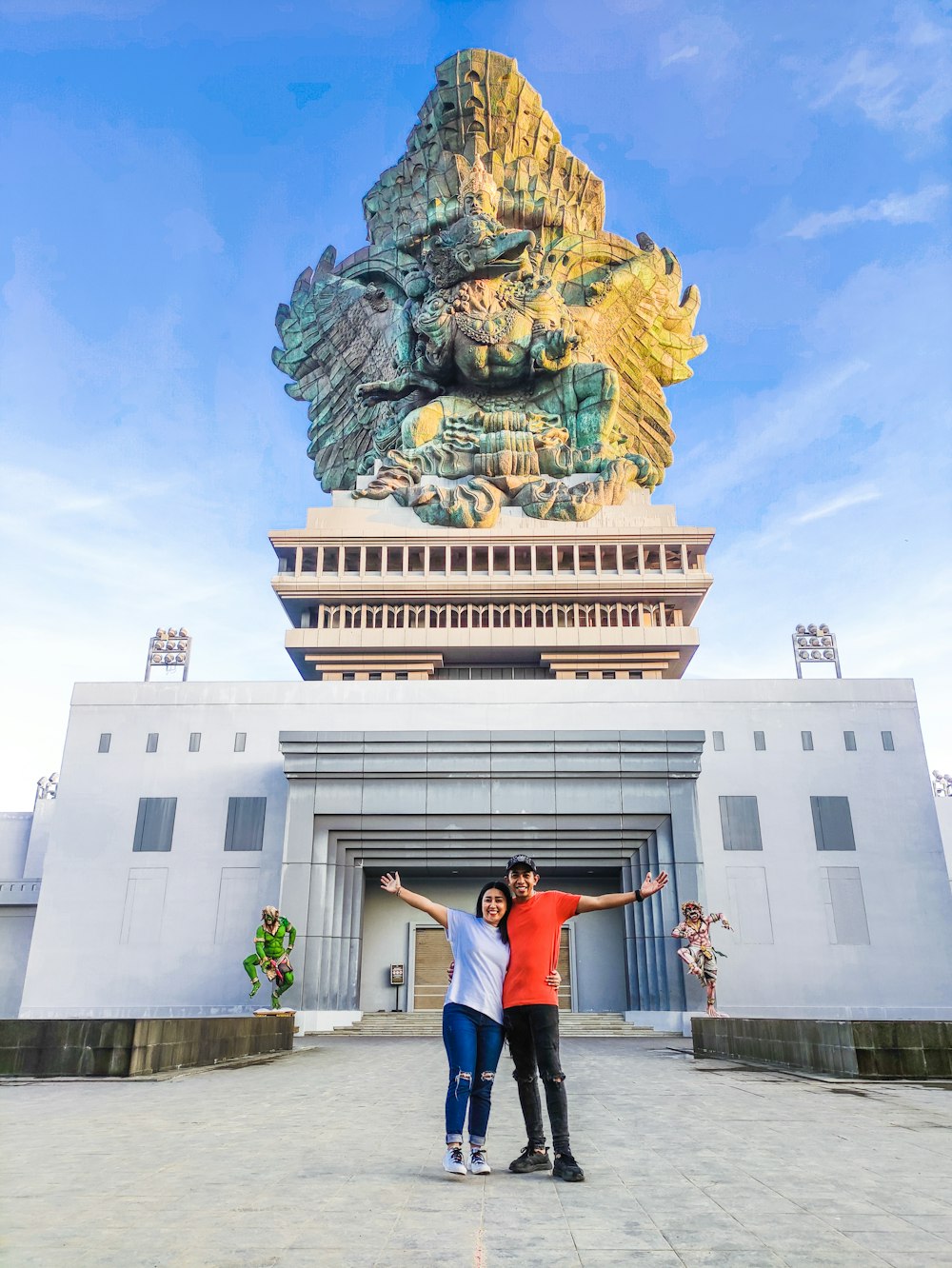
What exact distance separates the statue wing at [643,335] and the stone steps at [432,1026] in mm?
32938

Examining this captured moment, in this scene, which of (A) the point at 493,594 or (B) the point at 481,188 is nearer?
(A) the point at 493,594

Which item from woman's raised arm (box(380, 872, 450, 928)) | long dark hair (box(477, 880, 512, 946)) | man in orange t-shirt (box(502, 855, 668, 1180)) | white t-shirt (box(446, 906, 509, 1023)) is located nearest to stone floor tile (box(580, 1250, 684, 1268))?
man in orange t-shirt (box(502, 855, 668, 1180))

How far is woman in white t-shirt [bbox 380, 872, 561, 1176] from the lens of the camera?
17.4 feet

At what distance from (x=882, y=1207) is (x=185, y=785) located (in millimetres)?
26965

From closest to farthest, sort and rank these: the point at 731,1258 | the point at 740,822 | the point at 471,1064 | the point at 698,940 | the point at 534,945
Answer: the point at 731,1258 → the point at 471,1064 → the point at 534,945 → the point at 698,940 → the point at 740,822

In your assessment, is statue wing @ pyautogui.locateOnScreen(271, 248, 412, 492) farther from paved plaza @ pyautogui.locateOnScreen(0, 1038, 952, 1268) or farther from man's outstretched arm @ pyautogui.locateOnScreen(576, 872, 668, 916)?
man's outstretched arm @ pyautogui.locateOnScreen(576, 872, 668, 916)

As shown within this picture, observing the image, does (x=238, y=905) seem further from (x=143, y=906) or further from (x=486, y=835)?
(x=486, y=835)

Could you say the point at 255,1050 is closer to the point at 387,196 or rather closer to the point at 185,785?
the point at 185,785

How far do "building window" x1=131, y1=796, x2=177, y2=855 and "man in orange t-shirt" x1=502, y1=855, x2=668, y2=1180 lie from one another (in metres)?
24.9

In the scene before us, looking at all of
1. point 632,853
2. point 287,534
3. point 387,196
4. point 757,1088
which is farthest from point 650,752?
point 387,196

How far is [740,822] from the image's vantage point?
27.6 m

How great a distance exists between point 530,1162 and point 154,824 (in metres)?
25.4

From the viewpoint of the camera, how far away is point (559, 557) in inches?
1754

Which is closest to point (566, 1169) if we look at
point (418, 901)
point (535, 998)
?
point (535, 998)
